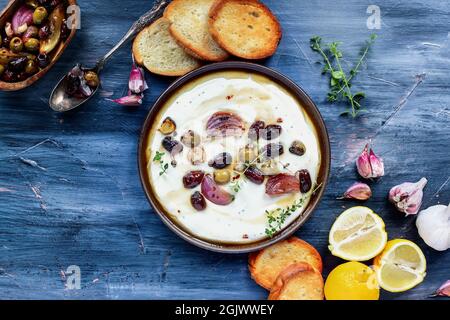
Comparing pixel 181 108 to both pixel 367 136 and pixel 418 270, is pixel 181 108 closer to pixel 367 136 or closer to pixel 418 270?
pixel 367 136

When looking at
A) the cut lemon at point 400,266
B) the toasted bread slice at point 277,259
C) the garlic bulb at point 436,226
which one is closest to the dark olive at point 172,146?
the toasted bread slice at point 277,259

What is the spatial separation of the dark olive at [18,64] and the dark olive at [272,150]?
2.99ft

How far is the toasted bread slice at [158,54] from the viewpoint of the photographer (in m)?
2.36

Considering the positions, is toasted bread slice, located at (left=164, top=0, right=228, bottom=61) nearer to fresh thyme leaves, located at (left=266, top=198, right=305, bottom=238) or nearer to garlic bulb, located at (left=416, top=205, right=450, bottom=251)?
fresh thyme leaves, located at (left=266, top=198, right=305, bottom=238)

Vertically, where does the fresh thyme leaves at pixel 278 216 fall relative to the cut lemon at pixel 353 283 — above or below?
above

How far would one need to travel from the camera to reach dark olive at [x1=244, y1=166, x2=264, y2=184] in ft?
7.38

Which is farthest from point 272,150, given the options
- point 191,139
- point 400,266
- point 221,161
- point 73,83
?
point 73,83

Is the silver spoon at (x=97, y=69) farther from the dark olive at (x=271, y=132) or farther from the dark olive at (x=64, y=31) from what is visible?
the dark olive at (x=271, y=132)

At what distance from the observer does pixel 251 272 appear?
93.0 inches

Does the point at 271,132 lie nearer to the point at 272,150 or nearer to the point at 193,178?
the point at 272,150

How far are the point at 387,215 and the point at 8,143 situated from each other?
1494 millimetres

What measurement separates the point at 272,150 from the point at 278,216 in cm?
24

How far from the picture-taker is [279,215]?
229 cm

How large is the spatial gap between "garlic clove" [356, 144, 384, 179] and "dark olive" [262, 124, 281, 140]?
0.36m
